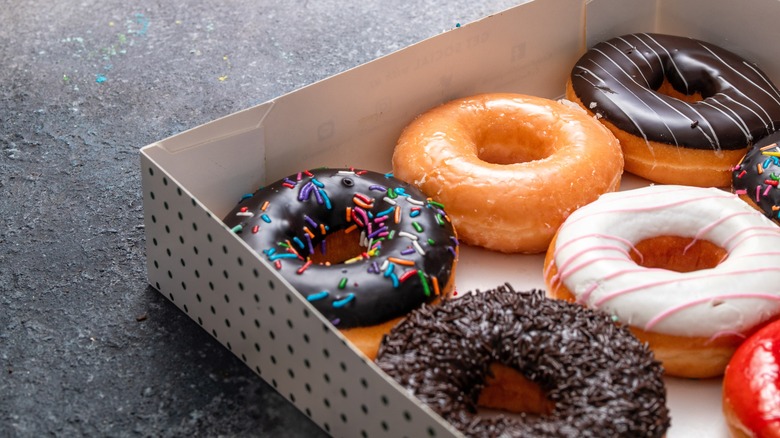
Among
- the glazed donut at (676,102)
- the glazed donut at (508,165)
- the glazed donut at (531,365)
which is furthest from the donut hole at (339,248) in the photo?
the glazed donut at (676,102)

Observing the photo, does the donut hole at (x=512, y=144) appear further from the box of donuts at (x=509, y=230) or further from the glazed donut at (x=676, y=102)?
the glazed donut at (x=676, y=102)

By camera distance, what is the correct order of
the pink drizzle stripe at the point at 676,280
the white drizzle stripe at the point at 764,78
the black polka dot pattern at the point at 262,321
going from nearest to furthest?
the black polka dot pattern at the point at 262,321 < the pink drizzle stripe at the point at 676,280 < the white drizzle stripe at the point at 764,78

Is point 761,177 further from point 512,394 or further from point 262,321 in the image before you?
point 262,321

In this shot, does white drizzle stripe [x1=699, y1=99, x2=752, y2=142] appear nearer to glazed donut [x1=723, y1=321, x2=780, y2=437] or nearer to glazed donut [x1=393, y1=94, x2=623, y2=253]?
glazed donut [x1=393, y1=94, x2=623, y2=253]

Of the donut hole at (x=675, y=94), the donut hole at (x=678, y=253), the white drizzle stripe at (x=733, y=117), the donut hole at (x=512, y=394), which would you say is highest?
the white drizzle stripe at (x=733, y=117)

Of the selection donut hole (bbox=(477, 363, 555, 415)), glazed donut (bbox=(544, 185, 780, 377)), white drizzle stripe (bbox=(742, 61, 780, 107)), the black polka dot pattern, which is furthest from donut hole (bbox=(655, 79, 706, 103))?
the black polka dot pattern

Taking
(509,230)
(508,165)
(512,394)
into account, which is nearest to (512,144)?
(508,165)

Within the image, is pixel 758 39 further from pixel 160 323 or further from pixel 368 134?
pixel 160 323

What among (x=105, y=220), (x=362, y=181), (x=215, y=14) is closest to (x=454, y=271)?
(x=362, y=181)
